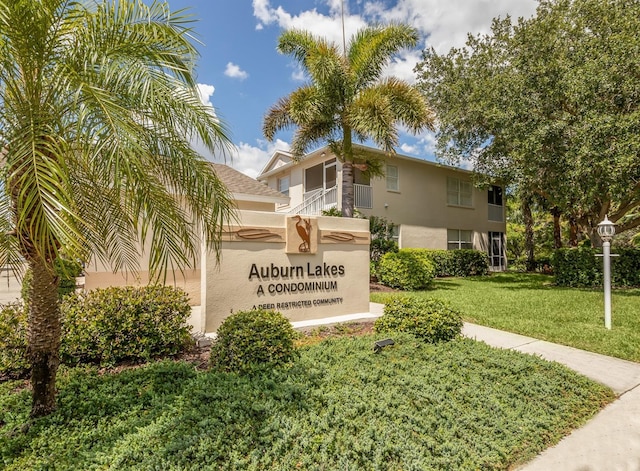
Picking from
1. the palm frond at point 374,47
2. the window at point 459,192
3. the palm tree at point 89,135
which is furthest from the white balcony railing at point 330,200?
the palm tree at point 89,135

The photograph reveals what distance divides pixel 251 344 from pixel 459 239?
68.1 ft

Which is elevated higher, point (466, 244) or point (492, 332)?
point (466, 244)

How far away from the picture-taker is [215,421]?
3158 millimetres

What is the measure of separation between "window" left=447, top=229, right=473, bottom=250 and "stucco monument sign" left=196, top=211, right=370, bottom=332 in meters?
15.5

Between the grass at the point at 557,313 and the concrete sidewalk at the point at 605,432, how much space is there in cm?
85

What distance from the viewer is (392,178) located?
19500mm

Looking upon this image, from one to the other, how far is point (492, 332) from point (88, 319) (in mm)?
7522

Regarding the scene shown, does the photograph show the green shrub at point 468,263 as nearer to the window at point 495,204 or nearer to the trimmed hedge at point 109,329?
the window at point 495,204

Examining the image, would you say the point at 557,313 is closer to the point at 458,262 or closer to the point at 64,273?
the point at 458,262

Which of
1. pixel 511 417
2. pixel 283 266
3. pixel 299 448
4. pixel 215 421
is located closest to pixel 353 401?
pixel 299 448

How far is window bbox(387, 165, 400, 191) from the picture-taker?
19312mm

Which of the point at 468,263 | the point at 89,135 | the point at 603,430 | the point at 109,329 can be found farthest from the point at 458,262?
the point at 89,135

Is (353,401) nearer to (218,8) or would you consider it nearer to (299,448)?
(299,448)

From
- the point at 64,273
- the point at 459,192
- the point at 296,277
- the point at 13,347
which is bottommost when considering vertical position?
the point at 13,347
